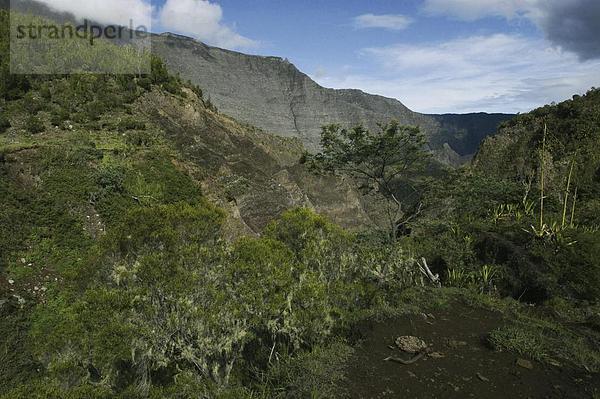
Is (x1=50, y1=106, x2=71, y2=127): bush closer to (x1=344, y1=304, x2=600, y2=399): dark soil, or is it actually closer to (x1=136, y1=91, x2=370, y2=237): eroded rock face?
(x1=136, y1=91, x2=370, y2=237): eroded rock face

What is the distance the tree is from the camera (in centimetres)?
1603

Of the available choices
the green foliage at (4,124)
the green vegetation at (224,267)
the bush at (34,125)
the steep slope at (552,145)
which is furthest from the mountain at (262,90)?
the green vegetation at (224,267)

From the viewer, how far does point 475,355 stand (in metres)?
8.22

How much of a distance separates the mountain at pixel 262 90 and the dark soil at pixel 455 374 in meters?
117

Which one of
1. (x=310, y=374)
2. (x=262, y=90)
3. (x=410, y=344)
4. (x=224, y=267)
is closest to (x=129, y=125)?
(x=224, y=267)

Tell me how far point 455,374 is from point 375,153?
10.6 metres

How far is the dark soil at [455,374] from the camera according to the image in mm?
6816

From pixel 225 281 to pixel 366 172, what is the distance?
10.6m

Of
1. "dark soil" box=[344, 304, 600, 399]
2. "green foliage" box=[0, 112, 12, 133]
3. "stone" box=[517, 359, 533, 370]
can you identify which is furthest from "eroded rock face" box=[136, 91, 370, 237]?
"stone" box=[517, 359, 533, 370]

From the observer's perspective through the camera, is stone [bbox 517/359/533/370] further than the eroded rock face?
No

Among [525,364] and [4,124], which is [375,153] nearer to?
[525,364]

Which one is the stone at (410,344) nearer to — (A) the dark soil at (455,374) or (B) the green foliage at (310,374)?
(A) the dark soil at (455,374)

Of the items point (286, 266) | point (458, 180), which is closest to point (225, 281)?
point (286, 266)

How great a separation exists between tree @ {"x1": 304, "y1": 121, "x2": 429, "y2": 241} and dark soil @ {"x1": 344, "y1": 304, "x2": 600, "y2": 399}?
7.34m
